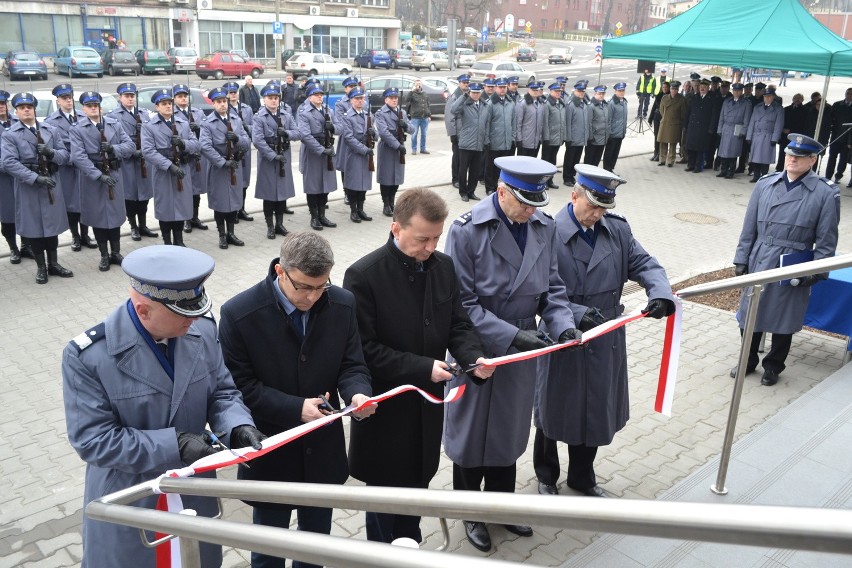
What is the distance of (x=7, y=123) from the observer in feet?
27.5

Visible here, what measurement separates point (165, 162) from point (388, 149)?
148 inches

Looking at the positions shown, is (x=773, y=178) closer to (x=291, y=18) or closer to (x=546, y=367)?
(x=546, y=367)

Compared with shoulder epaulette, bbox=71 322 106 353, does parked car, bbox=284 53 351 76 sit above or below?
below

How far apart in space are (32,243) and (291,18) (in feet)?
153

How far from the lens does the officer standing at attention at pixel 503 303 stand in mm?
3992

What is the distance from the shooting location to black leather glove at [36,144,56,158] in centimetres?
820

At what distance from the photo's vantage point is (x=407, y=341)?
3736 millimetres

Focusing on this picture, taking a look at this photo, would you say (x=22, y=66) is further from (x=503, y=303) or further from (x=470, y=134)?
(x=503, y=303)

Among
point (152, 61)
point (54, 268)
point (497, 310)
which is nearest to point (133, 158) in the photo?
point (54, 268)

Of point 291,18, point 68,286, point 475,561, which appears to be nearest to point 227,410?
point 475,561

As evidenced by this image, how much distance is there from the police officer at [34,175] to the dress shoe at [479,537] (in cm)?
639

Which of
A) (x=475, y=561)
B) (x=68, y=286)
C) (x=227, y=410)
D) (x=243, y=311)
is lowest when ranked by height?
(x=68, y=286)

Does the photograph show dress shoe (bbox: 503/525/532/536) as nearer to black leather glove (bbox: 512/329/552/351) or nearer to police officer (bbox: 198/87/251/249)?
black leather glove (bbox: 512/329/552/351)

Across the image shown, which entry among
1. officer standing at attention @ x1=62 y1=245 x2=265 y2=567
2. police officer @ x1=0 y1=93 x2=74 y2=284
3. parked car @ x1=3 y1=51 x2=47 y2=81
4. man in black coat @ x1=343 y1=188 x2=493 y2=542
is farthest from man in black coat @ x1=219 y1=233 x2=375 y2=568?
parked car @ x1=3 y1=51 x2=47 y2=81
